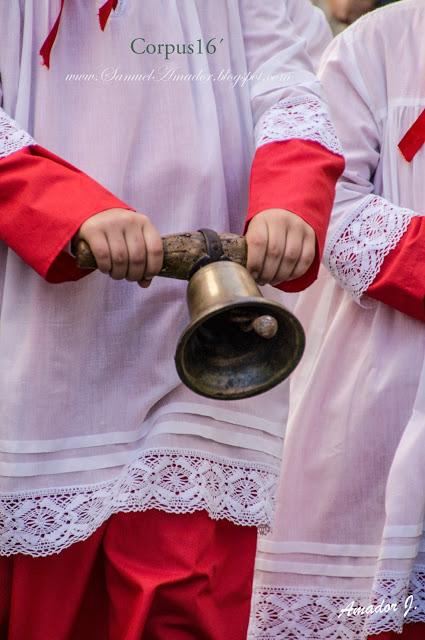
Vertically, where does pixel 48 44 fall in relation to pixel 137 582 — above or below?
above

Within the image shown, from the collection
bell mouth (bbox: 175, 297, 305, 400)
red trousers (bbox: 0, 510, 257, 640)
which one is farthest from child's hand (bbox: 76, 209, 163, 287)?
red trousers (bbox: 0, 510, 257, 640)

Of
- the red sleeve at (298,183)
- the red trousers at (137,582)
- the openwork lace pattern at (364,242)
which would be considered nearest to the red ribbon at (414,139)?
the openwork lace pattern at (364,242)

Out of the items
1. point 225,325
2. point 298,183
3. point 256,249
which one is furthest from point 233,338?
point 298,183

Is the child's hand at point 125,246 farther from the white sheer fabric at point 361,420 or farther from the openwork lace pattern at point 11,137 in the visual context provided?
the white sheer fabric at point 361,420

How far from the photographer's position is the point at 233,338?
2.31 metres

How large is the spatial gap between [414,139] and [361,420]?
30.3 inches

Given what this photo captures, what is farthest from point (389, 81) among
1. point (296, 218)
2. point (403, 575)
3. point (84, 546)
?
point (84, 546)

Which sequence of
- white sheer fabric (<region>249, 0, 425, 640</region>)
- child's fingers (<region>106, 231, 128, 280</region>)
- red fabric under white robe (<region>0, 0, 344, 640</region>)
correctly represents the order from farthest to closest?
white sheer fabric (<region>249, 0, 425, 640</region>) < red fabric under white robe (<region>0, 0, 344, 640</region>) < child's fingers (<region>106, 231, 128, 280</region>)

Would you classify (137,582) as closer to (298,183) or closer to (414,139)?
(298,183)

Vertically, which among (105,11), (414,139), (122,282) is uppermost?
(105,11)

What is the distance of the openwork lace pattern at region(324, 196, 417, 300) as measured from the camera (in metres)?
3.10

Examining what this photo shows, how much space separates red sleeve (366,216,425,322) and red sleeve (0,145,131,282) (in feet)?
3.07

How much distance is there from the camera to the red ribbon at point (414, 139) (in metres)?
3.22

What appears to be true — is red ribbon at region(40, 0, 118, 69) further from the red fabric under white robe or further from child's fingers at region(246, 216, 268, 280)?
child's fingers at region(246, 216, 268, 280)
